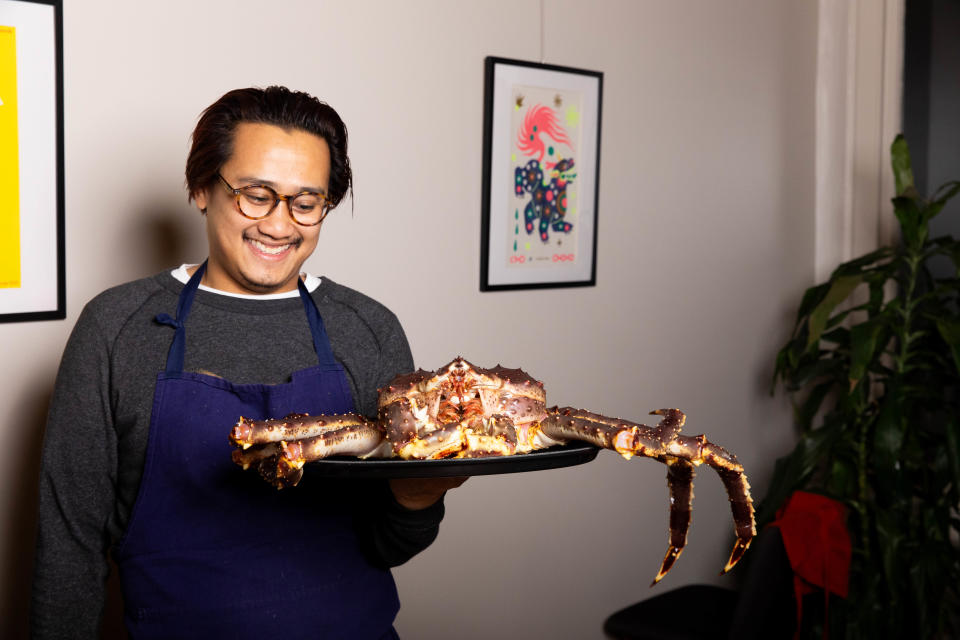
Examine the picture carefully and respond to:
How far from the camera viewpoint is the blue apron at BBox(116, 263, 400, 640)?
1.45 meters

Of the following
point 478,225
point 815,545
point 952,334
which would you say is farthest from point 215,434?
point 952,334

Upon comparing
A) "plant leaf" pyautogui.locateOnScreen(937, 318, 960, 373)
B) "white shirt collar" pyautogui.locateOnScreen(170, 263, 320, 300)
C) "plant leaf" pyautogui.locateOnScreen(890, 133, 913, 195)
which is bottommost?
"plant leaf" pyautogui.locateOnScreen(937, 318, 960, 373)

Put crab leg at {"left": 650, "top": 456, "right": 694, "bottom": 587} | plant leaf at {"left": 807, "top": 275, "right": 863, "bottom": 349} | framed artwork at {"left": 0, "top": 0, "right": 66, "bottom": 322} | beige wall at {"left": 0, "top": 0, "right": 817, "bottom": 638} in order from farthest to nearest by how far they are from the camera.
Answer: plant leaf at {"left": 807, "top": 275, "right": 863, "bottom": 349}, beige wall at {"left": 0, "top": 0, "right": 817, "bottom": 638}, framed artwork at {"left": 0, "top": 0, "right": 66, "bottom": 322}, crab leg at {"left": 650, "top": 456, "right": 694, "bottom": 587}

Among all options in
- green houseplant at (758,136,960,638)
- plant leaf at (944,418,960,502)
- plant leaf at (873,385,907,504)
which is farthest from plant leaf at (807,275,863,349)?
plant leaf at (944,418,960,502)

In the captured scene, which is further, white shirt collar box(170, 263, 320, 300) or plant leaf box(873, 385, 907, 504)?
plant leaf box(873, 385, 907, 504)

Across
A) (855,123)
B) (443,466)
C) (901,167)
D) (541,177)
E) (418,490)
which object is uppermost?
(855,123)

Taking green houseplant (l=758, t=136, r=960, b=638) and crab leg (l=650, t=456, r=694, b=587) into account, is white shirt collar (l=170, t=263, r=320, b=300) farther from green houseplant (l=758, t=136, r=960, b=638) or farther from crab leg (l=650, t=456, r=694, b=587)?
green houseplant (l=758, t=136, r=960, b=638)

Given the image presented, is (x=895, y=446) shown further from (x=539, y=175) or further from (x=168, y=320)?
(x=168, y=320)

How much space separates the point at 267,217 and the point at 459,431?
0.50 metres

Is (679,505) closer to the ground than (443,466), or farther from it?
closer to the ground

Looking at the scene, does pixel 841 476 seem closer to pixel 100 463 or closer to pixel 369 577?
pixel 369 577

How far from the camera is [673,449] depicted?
122cm

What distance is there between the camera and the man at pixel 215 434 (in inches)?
56.2

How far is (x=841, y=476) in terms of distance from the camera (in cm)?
313
